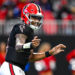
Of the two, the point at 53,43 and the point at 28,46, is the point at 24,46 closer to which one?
the point at 28,46

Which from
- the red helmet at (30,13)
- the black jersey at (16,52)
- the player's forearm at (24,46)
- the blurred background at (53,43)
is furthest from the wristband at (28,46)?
the blurred background at (53,43)

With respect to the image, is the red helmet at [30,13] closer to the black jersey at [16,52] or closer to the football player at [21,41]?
the football player at [21,41]

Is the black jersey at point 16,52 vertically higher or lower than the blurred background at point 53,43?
higher

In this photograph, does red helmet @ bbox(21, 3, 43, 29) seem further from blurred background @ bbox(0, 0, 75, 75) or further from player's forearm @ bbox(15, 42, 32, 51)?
blurred background @ bbox(0, 0, 75, 75)

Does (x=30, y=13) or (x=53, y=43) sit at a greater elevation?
(x=30, y=13)

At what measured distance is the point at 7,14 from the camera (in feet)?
37.2

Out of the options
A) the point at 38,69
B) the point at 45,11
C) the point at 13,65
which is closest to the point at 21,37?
the point at 13,65

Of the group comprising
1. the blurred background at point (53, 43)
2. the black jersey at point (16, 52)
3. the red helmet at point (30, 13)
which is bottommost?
the blurred background at point (53, 43)

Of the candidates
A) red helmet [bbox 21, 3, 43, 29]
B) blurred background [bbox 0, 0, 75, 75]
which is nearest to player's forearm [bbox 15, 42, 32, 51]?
red helmet [bbox 21, 3, 43, 29]

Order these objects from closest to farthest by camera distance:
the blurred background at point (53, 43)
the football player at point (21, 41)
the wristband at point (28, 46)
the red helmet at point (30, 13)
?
the wristband at point (28, 46)
the football player at point (21, 41)
the red helmet at point (30, 13)
the blurred background at point (53, 43)

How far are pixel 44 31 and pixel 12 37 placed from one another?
190 inches

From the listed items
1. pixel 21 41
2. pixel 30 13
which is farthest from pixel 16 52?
pixel 30 13

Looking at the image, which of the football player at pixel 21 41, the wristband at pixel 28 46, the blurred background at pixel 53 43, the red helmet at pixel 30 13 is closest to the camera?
the wristband at pixel 28 46

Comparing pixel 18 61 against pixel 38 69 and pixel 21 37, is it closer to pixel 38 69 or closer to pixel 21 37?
pixel 21 37
